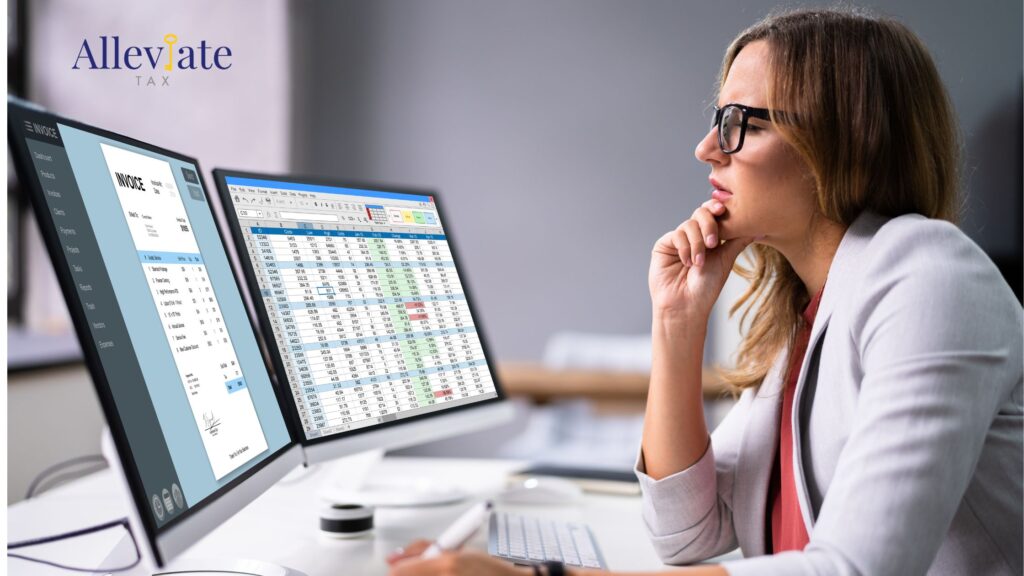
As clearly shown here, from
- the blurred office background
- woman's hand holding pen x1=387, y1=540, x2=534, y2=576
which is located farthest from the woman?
the blurred office background

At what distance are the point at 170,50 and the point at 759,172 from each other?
1001mm

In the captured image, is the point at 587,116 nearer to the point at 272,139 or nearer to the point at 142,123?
the point at 272,139

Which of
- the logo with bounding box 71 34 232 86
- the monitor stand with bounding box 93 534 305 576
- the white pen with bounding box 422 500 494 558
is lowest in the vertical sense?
the white pen with bounding box 422 500 494 558

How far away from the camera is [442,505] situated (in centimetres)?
115

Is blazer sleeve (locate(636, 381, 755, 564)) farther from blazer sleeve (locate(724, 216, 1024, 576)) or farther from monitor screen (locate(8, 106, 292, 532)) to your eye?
monitor screen (locate(8, 106, 292, 532))

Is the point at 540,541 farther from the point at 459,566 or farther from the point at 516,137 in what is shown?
the point at 516,137

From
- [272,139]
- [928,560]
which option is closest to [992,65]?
[928,560]

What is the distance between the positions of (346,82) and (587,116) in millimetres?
1079

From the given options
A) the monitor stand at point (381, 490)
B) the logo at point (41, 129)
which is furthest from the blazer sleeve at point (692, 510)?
the logo at point (41, 129)

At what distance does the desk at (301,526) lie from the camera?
886 millimetres

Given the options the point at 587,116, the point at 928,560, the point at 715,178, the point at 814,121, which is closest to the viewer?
the point at 928,560

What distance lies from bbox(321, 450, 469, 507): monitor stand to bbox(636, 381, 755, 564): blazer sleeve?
0.32 meters

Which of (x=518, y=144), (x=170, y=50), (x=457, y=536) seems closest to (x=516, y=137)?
(x=518, y=144)

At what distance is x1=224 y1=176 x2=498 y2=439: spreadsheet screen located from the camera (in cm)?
91
